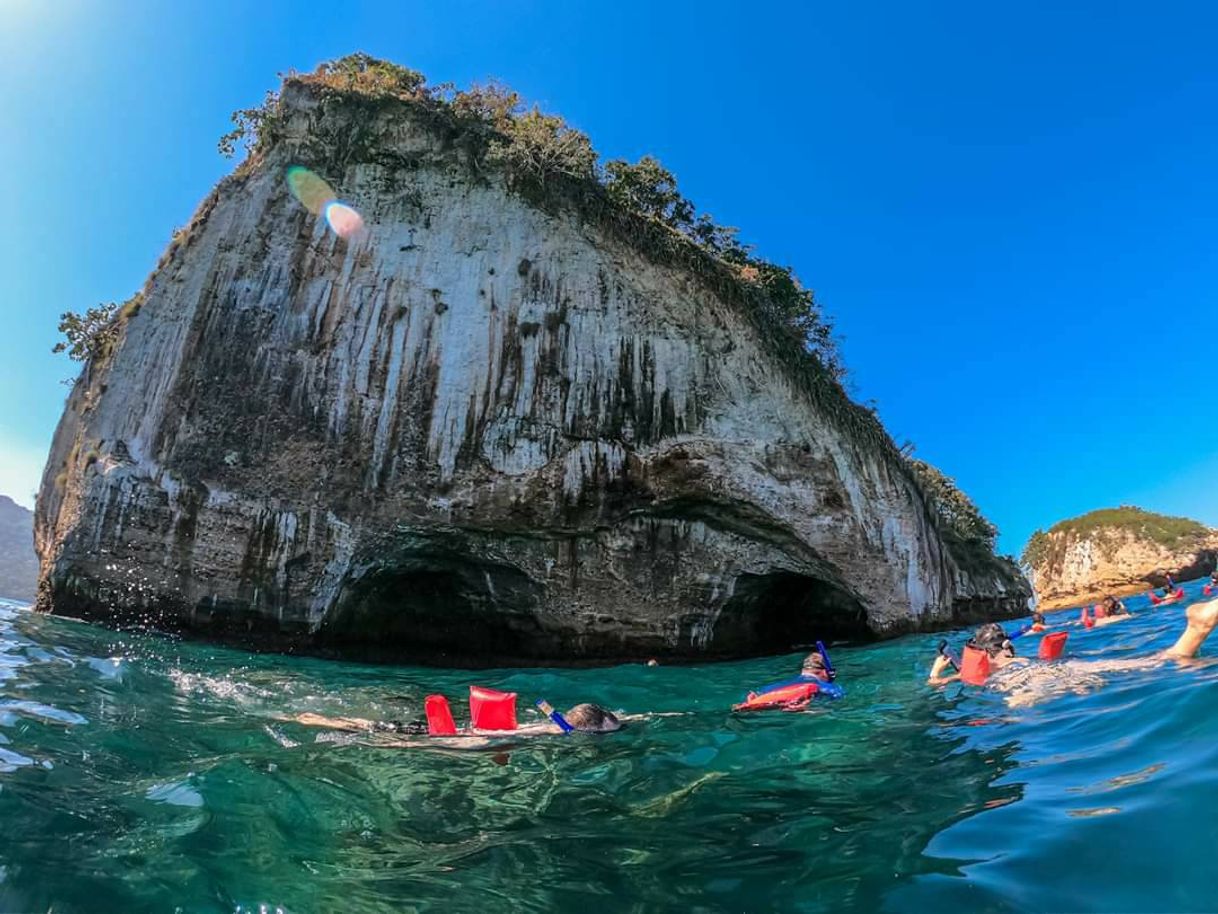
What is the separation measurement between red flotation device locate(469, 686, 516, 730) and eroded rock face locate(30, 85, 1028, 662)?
8.48m

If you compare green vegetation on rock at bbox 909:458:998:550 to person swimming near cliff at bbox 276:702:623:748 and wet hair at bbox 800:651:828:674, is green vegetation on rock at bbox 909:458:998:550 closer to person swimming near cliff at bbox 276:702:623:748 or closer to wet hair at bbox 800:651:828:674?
wet hair at bbox 800:651:828:674

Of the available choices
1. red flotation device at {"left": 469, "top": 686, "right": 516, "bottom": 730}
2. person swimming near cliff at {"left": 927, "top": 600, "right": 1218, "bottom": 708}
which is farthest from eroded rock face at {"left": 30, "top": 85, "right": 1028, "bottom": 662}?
red flotation device at {"left": 469, "top": 686, "right": 516, "bottom": 730}

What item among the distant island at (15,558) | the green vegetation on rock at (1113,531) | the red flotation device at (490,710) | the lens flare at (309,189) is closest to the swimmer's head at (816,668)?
the red flotation device at (490,710)

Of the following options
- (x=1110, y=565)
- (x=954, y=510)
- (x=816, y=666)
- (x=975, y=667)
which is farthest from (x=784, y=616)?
(x=1110, y=565)

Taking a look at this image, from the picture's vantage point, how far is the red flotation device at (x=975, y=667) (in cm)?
874

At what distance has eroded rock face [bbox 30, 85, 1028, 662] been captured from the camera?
49.5ft

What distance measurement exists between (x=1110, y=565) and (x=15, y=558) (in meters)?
189

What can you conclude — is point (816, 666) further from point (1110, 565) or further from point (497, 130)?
point (1110, 565)

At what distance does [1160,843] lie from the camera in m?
3.29

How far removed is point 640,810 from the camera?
5.05m

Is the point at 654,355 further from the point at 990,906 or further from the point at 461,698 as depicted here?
the point at 990,906

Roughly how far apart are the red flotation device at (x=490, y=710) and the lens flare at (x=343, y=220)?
43.9ft

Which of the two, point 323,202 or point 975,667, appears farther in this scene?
point 323,202

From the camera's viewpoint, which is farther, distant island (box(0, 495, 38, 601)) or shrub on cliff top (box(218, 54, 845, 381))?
distant island (box(0, 495, 38, 601))
